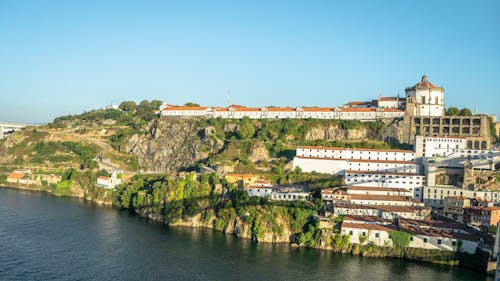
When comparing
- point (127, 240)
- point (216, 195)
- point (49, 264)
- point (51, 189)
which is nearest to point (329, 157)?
point (216, 195)

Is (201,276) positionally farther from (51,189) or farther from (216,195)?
(51,189)

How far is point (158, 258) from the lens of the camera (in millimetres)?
24844

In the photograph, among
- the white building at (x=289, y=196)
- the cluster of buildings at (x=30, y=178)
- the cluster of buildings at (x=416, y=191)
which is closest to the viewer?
the cluster of buildings at (x=416, y=191)

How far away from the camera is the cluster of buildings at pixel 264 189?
3216 centimetres

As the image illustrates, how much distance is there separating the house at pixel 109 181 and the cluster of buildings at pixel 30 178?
5905 millimetres

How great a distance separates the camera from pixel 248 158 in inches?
1625

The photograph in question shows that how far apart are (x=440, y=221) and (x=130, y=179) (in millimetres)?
26535

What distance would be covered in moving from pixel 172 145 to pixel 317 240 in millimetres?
24315

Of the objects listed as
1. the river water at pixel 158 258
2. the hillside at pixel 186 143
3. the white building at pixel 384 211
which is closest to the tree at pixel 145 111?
the hillside at pixel 186 143

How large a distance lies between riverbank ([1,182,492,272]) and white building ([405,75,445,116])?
22.3 m

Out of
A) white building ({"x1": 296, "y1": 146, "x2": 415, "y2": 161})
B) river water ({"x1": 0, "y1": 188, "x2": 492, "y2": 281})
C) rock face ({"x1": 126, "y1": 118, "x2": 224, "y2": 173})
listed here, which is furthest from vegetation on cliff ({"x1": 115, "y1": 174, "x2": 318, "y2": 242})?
rock face ({"x1": 126, "y1": 118, "x2": 224, "y2": 173})

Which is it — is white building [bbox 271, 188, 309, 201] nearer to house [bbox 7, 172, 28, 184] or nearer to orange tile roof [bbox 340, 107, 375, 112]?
orange tile roof [bbox 340, 107, 375, 112]

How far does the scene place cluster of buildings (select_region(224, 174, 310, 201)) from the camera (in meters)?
32.2

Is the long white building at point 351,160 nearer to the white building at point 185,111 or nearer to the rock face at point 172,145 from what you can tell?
the rock face at point 172,145
